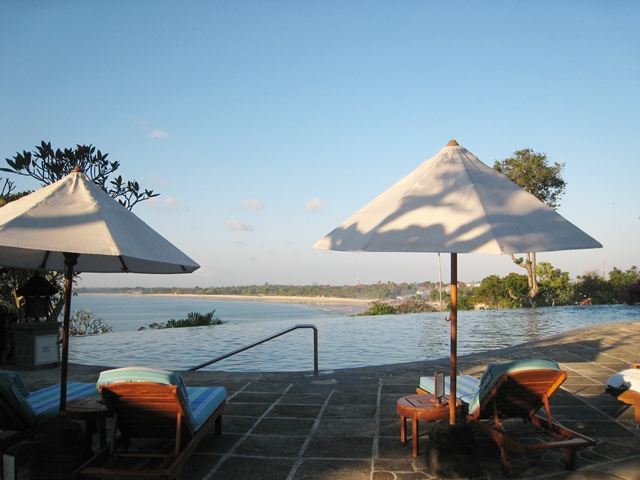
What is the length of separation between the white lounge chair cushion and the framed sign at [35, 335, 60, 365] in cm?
664

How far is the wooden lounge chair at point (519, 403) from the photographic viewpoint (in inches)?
119

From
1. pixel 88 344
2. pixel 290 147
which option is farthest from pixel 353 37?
pixel 88 344

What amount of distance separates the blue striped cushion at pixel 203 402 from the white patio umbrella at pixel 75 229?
85 centimetres

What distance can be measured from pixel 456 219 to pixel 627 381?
8.14 feet

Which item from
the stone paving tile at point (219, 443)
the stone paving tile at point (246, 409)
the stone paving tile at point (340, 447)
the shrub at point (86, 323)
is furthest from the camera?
the shrub at point (86, 323)

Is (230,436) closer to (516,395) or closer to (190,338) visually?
(516,395)

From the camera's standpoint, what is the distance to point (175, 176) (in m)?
16.6

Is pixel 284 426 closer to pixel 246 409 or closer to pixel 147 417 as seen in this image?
pixel 246 409

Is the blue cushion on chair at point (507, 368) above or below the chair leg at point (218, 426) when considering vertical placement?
above

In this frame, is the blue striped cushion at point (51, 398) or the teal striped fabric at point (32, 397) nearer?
the teal striped fabric at point (32, 397)

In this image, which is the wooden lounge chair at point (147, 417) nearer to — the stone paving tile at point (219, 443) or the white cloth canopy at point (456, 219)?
the stone paving tile at point (219, 443)

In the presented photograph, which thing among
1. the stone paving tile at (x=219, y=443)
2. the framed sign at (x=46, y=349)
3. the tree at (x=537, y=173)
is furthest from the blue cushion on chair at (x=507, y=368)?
the tree at (x=537, y=173)

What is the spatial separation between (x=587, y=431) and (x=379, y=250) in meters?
2.51

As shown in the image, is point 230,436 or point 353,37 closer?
point 230,436
